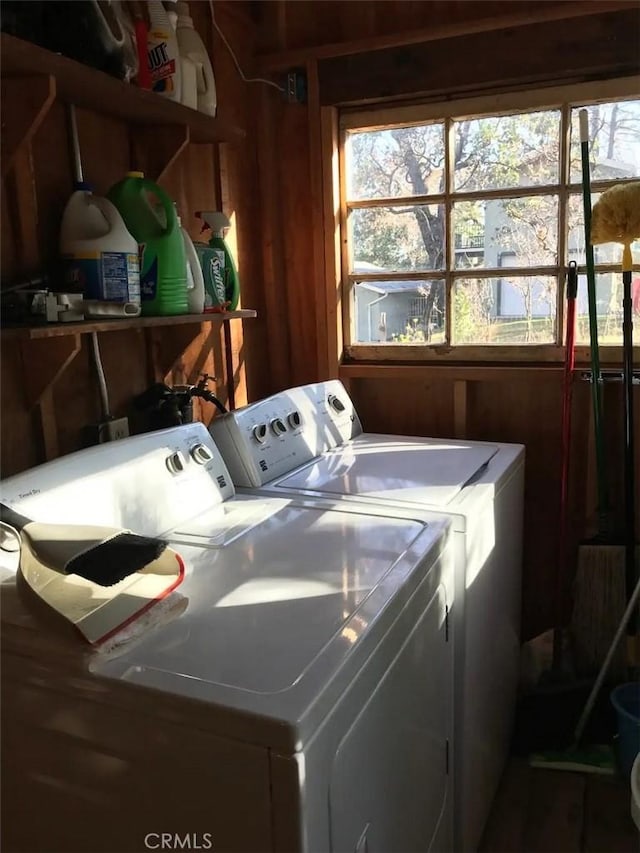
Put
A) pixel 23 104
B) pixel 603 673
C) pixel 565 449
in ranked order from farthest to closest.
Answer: pixel 565 449
pixel 603 673
pixel 23 104

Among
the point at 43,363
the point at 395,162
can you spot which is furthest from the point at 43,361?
the point at 395,162

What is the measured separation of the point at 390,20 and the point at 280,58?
0.36 metres

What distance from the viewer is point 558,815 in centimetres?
190

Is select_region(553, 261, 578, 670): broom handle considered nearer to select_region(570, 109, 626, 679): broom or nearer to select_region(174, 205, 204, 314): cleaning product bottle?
select_region(570, 109, 626, 679): broom

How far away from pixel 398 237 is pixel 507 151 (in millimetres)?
420

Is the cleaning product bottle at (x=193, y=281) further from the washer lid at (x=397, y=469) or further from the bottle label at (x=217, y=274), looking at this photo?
the washer lid at (x=397, y=469)

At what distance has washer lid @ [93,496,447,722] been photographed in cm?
90

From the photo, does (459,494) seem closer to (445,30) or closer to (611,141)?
(611,141)

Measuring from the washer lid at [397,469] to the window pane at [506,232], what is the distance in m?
0.61

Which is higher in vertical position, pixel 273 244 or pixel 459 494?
pixel 273 244

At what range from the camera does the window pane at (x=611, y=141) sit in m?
2.03

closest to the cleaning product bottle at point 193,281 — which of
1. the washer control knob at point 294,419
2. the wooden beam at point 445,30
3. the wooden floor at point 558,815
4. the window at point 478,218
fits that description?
the washer control knob at point 294,419

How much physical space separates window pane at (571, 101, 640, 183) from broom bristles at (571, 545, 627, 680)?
3.65 ft

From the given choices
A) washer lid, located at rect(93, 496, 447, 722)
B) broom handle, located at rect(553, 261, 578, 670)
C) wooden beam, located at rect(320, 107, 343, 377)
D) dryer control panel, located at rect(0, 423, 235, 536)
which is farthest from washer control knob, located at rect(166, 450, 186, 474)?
broom handle, located at rect(553, 261, 578, 670)
